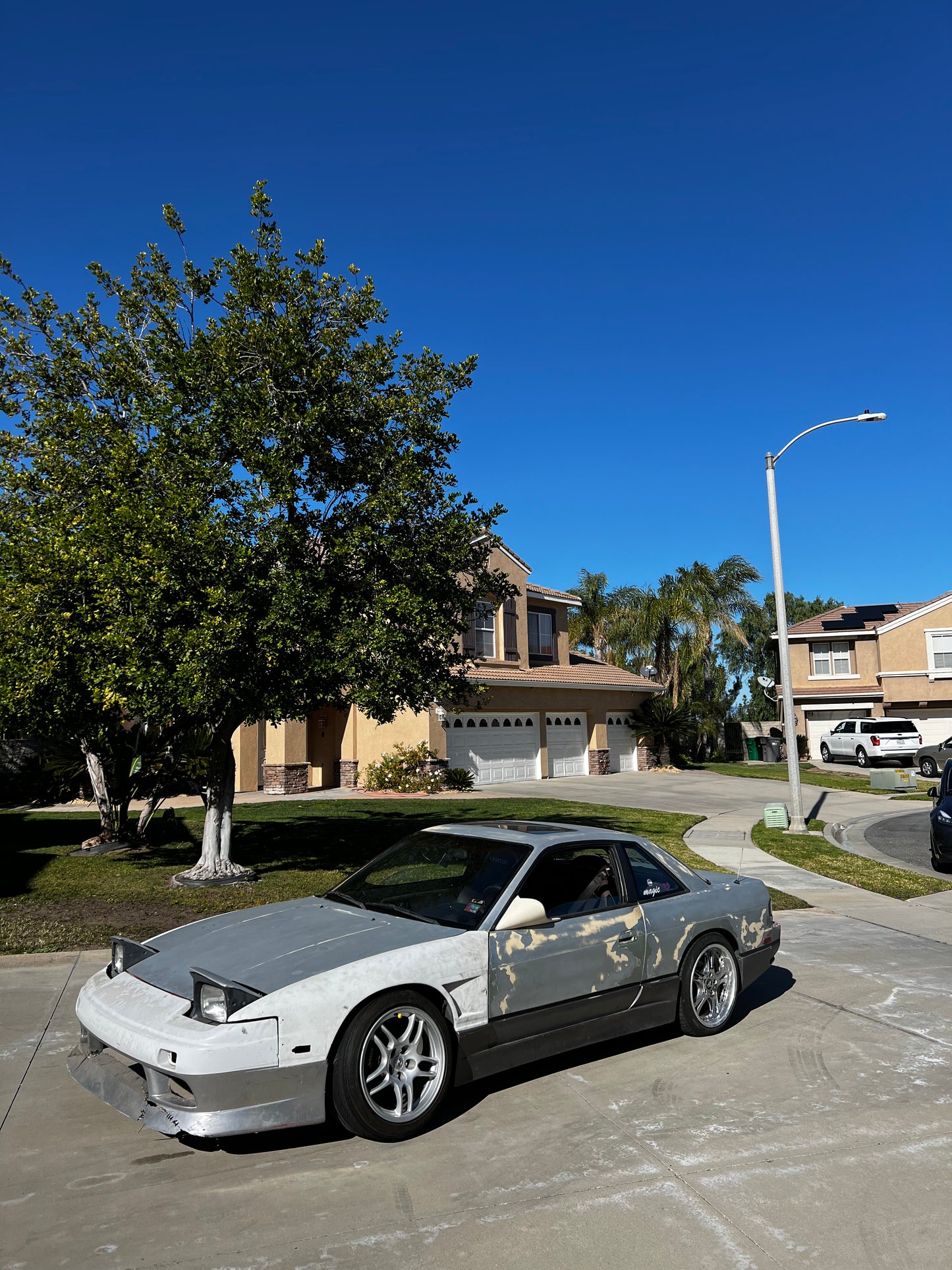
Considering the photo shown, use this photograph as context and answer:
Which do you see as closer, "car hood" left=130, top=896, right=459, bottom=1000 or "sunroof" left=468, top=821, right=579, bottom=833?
"car hood" left=130, top=896, right=459, bottom=1000

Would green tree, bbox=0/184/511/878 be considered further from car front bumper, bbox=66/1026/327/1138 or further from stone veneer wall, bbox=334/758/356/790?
stone veneer wall, bbox=334/758/356/790

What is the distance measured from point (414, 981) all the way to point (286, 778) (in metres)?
20.7

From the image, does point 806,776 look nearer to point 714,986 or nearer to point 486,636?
point 486,636

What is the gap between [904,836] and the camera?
16.5 m

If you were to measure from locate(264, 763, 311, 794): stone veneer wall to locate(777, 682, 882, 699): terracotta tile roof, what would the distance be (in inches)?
926

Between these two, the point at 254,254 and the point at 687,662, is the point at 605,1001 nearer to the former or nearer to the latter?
the point at 254,254

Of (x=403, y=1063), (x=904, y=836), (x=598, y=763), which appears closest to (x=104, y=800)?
(x=403, y=1063)

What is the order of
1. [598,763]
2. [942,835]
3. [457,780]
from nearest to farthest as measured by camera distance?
1. [942,835]
2. [457,780]
3. [598,763]

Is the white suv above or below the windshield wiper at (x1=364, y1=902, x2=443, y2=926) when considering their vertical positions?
above

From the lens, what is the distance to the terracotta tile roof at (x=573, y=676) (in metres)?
27.6

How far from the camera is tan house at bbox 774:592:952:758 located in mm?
38000

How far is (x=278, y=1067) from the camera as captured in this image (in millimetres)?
3887

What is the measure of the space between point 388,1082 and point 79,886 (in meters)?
8.07

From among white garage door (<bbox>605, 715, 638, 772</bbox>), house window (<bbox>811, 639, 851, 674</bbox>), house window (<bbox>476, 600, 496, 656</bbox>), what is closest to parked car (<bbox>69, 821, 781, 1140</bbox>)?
house window (<bbox>476, 600, 496, 656</bbox>)
